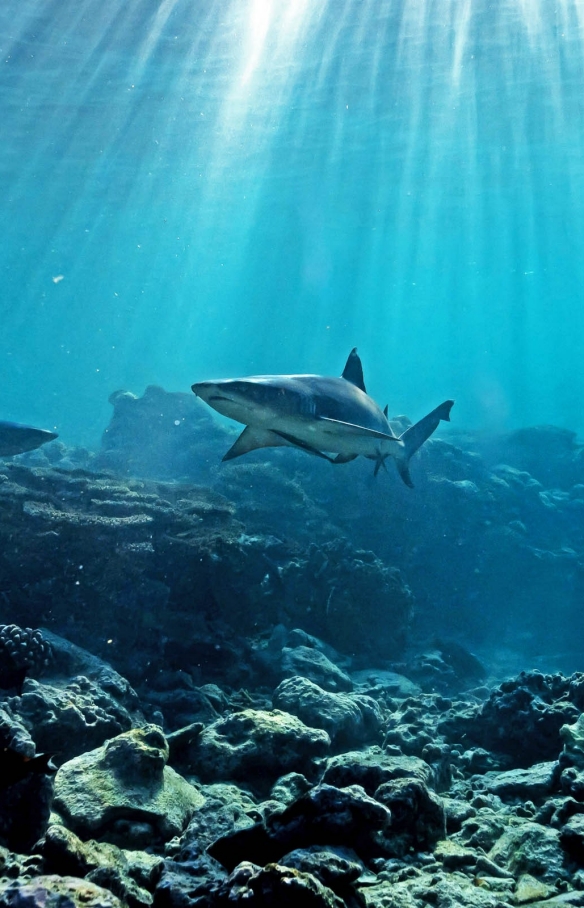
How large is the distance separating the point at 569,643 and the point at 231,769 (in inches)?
602

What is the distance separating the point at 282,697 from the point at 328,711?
0.62 metres

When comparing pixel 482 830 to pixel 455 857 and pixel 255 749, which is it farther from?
pixel 255 749

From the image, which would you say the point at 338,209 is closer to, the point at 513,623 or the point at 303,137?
the point at 303,137

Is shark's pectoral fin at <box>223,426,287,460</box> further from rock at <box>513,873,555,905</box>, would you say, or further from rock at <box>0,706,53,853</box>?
rock at <box>513,873,555,905</box>

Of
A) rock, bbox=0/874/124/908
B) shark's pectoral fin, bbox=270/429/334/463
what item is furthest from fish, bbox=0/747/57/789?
shark's pectoral fin, bbox=270/429/334/463

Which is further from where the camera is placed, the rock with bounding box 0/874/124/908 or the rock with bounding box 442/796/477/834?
the rock with bounding box 442/796/477/834

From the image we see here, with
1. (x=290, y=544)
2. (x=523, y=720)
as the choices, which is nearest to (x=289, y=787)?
(x=523, y=720)

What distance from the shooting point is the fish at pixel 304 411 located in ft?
20.3

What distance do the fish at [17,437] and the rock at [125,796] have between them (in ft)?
27.7

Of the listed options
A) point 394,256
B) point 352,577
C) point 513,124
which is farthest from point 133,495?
point 394,256

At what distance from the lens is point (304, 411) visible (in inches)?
268

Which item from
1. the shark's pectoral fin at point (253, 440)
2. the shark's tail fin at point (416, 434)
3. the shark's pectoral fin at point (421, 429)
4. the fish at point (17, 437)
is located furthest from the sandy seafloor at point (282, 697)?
the shark's pectoral fin at point (421, 429)

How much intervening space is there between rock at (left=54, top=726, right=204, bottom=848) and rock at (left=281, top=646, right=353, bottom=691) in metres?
4.24

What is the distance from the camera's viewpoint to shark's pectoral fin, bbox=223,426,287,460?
24.3 feet
